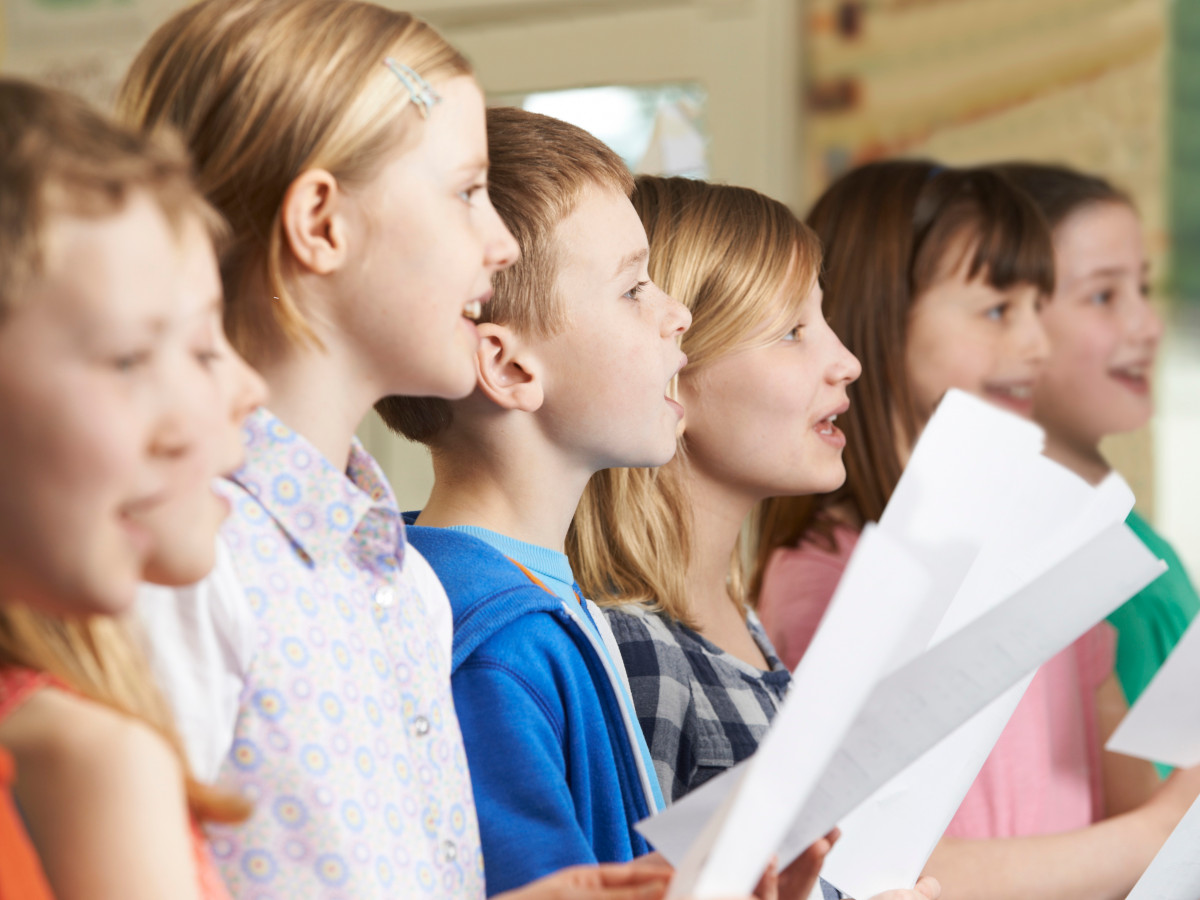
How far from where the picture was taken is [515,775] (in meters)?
0.63

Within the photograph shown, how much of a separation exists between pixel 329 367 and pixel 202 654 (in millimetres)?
143

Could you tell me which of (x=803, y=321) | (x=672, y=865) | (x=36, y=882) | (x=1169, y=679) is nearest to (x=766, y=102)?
(x=803, y=321)

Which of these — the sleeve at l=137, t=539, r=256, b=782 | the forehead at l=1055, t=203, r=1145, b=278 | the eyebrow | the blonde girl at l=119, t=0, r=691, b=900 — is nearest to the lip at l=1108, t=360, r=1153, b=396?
the forehead at l=1055, t=203, r=1145, b=278

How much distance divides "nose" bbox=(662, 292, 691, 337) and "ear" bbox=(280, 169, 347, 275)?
0.98 ft

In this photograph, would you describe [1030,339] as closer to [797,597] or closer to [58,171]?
[797,597]

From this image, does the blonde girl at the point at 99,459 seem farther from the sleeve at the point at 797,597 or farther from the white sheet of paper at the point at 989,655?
the sleeve at the point at 797,597

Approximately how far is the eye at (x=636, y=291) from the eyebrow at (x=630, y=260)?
0.6 inches

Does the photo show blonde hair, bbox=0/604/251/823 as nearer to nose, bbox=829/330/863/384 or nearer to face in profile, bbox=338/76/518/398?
face in profile, bbox=338/76/518/398

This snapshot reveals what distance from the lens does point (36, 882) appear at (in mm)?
369

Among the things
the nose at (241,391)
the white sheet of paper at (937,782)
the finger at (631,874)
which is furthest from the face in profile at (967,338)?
the nose at (241,391)

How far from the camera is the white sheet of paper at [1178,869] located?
0.67m

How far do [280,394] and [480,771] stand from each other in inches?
8.5

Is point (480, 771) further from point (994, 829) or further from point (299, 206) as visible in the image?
point (994, 829)

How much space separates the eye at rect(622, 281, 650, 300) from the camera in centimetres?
80
